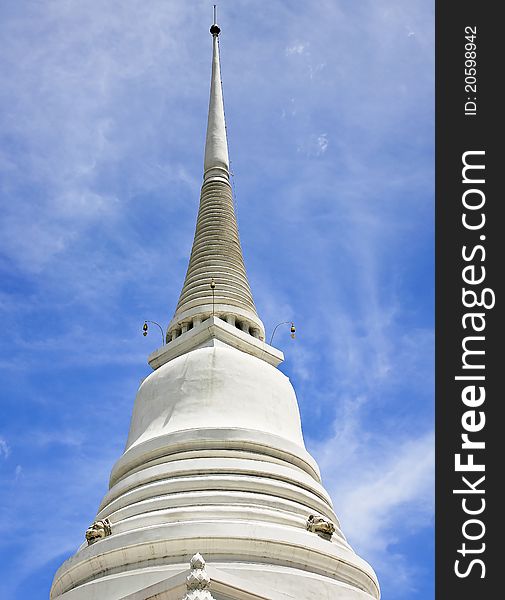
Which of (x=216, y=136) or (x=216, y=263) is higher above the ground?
(x=216, y=136)

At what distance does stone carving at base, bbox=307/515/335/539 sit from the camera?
18828 mm

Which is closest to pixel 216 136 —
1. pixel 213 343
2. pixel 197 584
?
pixel 213 343

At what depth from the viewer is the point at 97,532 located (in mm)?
18766

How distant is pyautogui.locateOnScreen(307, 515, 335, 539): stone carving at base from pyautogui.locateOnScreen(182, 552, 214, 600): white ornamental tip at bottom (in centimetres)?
410

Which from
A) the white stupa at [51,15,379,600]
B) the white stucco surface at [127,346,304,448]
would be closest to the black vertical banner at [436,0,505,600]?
the white stupa at [51,15,379,600]

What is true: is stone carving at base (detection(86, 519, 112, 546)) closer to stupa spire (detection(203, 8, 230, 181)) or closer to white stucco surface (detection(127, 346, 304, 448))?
white stucco surface (detection(127, 346, 304, 448))

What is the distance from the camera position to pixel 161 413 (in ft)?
72.8

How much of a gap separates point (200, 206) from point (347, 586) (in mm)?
14978

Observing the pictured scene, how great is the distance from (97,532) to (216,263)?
33.0ft

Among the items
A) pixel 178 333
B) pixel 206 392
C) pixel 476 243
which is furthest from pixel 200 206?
pixel 476 243

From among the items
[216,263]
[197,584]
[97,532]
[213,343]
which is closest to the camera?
[197,584]

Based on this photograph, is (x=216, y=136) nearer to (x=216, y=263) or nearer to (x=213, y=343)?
(x=216, y=263)

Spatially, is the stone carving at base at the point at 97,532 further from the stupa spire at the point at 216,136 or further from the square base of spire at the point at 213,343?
the stupa spire at the point at 216,136

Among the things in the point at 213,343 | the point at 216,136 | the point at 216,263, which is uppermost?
the point at 216,136
